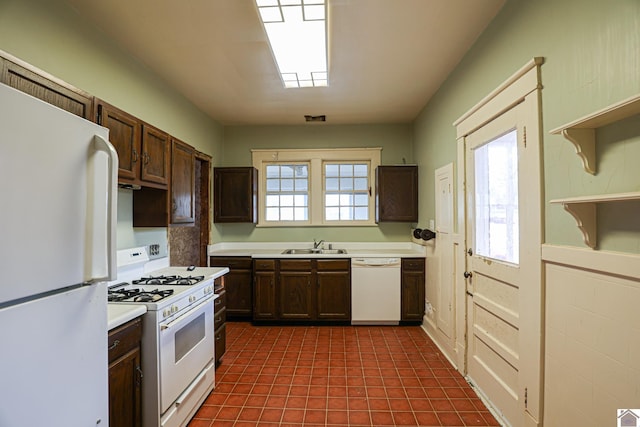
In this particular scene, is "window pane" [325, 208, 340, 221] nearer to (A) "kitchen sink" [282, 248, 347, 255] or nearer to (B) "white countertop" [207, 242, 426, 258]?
(B) "white countertop" [207, 242, 426, 258]

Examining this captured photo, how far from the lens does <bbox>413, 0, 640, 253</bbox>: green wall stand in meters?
1.07

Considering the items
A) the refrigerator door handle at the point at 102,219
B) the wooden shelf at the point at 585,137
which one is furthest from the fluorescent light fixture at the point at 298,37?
the wooden shelf at the point at 585,137

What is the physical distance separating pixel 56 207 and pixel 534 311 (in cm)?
216

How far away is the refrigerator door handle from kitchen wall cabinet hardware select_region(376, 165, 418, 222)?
11.0 ft

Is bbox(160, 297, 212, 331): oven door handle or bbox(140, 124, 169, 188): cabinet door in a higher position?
bbox(140, 124, 169, 188): cabinet door

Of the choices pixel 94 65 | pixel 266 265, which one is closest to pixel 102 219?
pixel 94 65

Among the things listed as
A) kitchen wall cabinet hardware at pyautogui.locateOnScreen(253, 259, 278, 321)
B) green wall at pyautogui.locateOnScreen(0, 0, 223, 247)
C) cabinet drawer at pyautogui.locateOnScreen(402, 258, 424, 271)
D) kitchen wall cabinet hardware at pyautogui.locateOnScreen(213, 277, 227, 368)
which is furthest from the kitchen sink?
green wall at pyautogui.locateOnScreen(0, 0, 223, 247)

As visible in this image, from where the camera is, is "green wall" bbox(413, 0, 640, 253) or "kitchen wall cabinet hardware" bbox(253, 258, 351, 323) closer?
"green wall" bbox(413, 0, 640, 253)

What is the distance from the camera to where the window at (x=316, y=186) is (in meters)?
4.34

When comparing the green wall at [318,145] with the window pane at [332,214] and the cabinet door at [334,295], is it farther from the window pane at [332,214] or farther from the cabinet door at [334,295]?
the cabinet door at [334,295]

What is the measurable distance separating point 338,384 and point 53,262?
7.14ft

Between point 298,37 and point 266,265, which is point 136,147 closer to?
point 298,37

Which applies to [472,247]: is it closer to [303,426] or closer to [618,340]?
[618,340]

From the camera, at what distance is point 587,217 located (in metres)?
1.21
